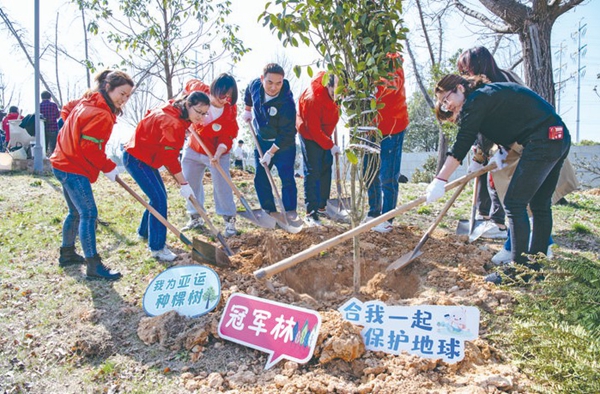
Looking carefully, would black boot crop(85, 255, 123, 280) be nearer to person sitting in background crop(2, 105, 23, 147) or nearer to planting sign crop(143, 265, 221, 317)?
planting sign crop(143, 265, 221, 317)

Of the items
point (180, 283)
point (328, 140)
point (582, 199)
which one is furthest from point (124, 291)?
point (582, 199)

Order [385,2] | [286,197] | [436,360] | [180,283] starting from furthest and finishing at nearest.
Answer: [286,197] → [180,283] → [385,2] → [436,360]

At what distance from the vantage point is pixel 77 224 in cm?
414

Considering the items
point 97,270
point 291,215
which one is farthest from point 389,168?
point 97,270

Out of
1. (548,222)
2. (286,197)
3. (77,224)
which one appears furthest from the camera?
(286,197)

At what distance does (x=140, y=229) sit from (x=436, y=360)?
11.4 feet

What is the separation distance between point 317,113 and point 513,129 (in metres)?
2.20

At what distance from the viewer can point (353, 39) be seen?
321cm

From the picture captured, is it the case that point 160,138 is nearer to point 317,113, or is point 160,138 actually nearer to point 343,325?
point 317,113

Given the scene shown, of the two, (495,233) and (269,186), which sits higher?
(269,186)

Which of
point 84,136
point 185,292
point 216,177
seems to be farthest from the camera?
point 216,177

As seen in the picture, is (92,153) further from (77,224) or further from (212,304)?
(212,304)

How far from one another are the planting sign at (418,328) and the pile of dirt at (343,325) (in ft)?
0.21

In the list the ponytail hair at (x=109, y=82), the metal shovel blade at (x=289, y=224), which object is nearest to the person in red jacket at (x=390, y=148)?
the metal shovel blade at (x=289, y=224)
